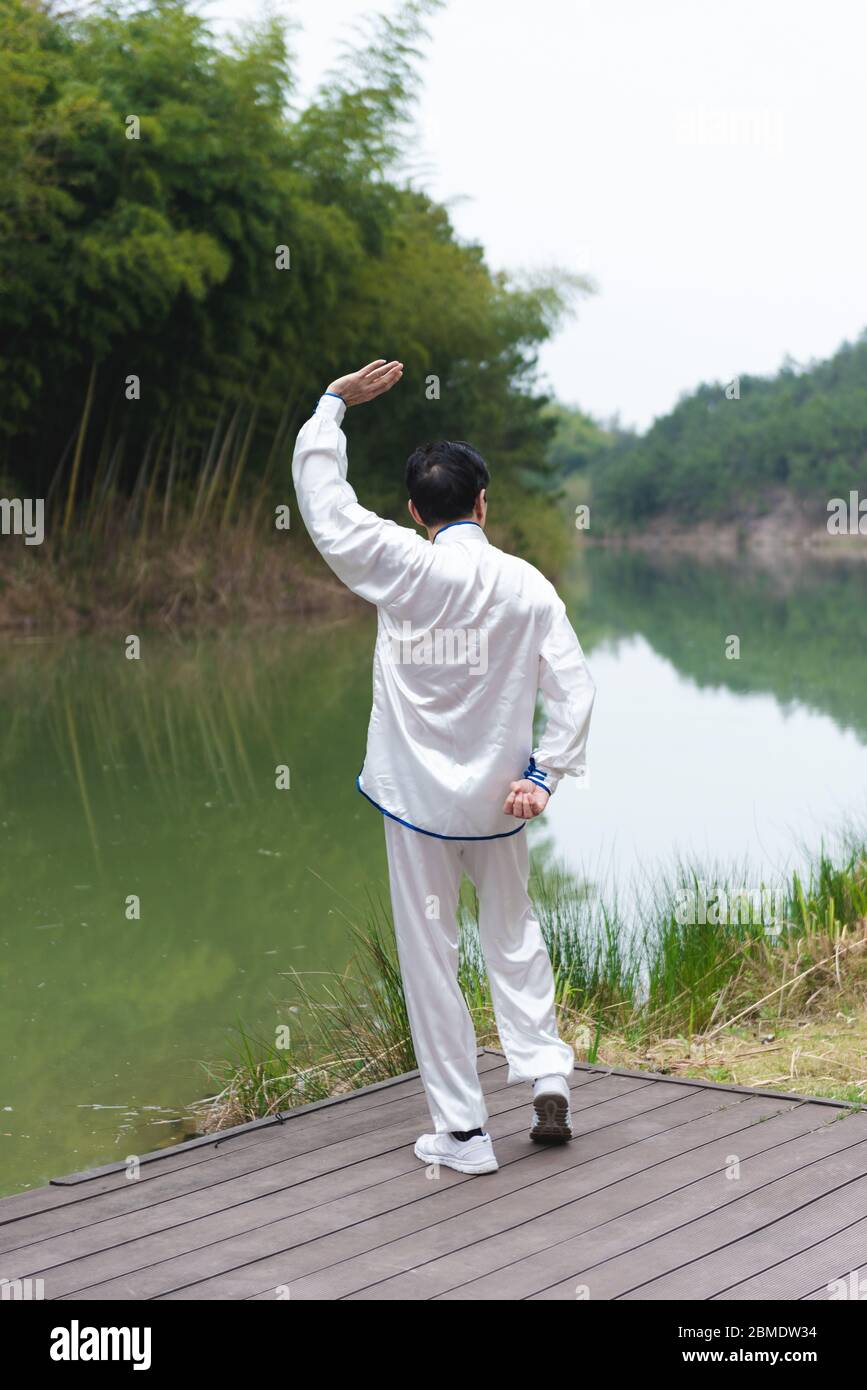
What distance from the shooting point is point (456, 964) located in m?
3.14

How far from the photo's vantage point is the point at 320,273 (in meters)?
18.3

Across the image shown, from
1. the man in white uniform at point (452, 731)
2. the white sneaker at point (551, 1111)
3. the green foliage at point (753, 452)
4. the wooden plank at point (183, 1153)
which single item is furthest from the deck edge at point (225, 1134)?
the green foliage at point (753, 452)

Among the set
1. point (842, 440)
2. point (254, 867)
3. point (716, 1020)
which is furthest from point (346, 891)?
point (842, 440)

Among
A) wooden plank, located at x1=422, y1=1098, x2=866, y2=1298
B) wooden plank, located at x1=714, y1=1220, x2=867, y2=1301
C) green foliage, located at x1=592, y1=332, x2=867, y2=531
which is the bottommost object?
wooden plank, located at x1=422, y1=1098, x2=866, y2=1298

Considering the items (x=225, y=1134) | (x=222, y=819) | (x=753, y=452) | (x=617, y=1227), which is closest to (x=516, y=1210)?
(x=617, y=1227)

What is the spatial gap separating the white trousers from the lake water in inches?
51.8

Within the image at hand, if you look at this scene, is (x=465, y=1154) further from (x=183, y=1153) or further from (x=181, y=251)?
(x=181, y=251)

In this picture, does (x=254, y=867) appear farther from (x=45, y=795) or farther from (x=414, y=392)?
(x=414, y=392)

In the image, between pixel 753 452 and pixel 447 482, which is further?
pixel 753 452

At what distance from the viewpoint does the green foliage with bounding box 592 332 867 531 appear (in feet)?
200

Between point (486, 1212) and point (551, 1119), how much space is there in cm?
36

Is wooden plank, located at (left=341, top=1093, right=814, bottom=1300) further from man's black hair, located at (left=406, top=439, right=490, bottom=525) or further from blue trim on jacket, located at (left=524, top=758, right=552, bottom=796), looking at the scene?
man's black hair, located at (left=406, top=439, right=490, bottom=525)

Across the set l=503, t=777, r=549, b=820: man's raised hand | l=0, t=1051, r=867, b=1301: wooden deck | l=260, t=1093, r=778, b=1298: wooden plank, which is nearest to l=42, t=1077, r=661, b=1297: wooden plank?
l=0, t=1051, r=867, b=1301: wooden deck
